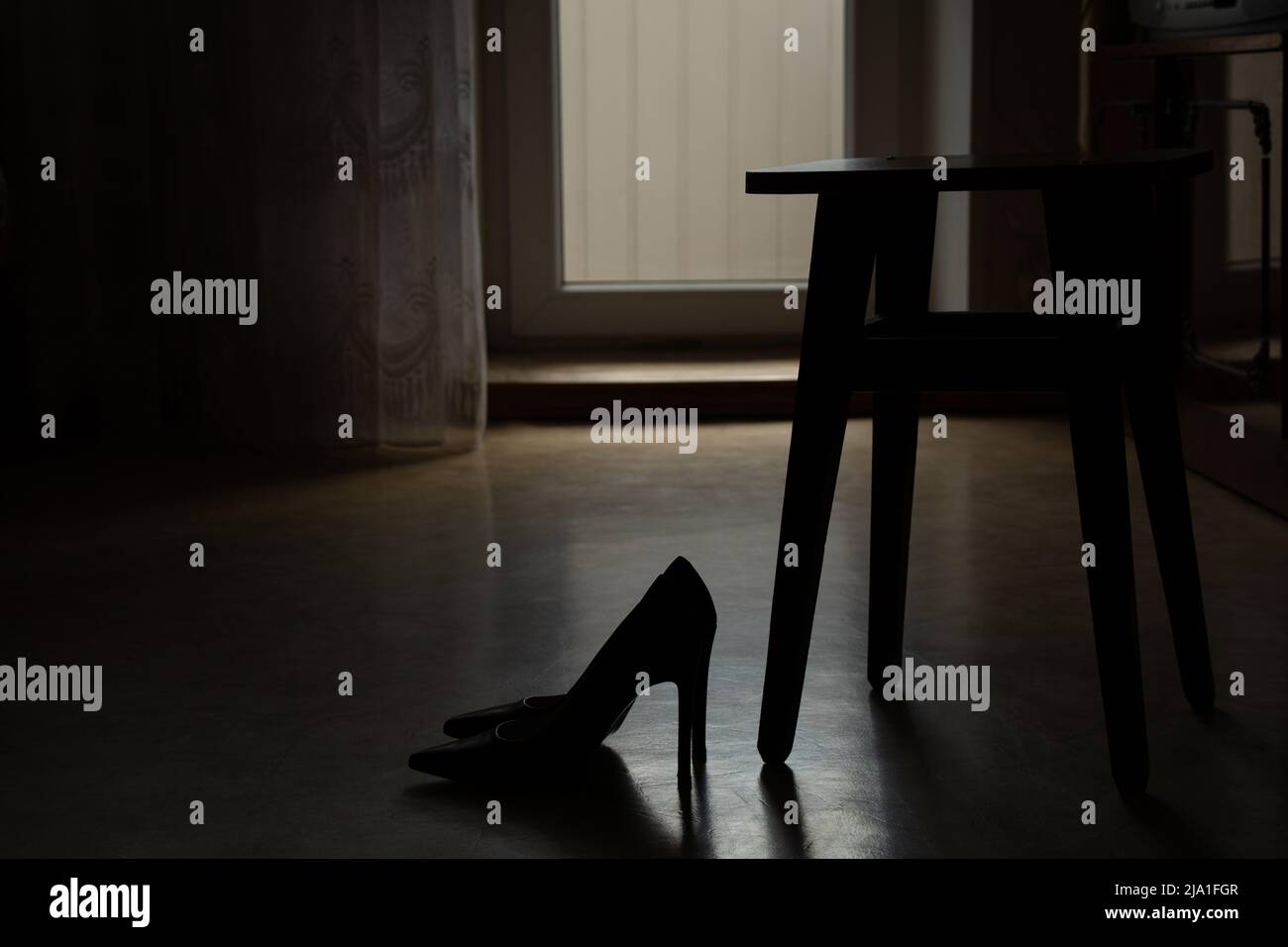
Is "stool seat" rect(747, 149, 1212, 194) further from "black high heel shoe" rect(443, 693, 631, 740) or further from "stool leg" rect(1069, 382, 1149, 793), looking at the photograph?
"black high heel shoe" rect(443, 693, 631, 740)

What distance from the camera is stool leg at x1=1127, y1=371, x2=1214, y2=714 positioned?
57.2 inches

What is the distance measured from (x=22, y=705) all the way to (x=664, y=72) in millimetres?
2446

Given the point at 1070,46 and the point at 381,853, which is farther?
the point at 1070,46

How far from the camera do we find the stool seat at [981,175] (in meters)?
1.28

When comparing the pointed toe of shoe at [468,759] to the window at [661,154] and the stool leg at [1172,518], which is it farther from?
the window at [661,154]

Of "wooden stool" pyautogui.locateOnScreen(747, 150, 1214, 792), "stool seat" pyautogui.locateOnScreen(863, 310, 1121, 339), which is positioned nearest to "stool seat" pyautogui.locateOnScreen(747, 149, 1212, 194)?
"wooden stool" pyautogui.locateOnScreen(747, 150, 1214, 792)

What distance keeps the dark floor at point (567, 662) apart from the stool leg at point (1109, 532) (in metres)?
0.11

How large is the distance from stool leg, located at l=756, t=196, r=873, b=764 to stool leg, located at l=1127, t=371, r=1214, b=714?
304 millimetres

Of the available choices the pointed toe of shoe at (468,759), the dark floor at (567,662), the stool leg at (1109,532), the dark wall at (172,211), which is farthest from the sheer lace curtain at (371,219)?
the stool leg at (1109,532)

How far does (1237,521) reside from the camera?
2.37m

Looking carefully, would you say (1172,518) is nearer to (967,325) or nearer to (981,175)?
(967,325)

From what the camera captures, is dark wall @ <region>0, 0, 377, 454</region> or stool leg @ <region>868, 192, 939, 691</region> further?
dark wall @ <region>0, 0, 377, 454</region>
